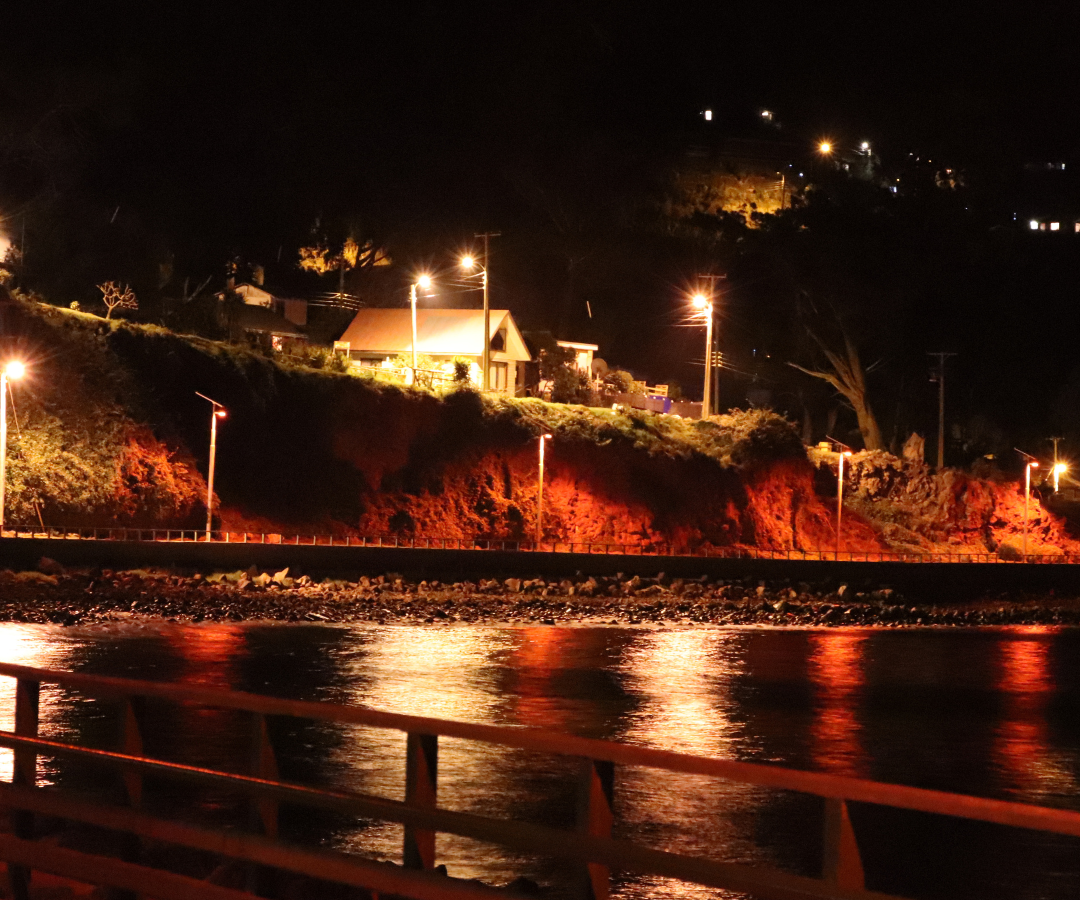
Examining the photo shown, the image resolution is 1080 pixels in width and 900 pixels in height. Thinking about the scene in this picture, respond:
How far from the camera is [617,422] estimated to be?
60.8 meters

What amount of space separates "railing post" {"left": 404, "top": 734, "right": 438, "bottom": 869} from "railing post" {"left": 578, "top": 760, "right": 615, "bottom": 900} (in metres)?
0.75

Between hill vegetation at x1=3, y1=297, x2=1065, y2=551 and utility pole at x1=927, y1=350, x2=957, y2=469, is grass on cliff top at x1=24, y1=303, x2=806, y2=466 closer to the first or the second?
hill vegetation at x1=3, y1=297, x2=1065, y2=551

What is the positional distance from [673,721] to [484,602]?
19.5m

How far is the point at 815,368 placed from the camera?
75.0 m

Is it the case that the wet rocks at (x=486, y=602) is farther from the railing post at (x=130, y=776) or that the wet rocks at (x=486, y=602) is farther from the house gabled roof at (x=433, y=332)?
the railing post at (x=130, y=776)

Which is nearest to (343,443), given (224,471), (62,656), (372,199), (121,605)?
(224,471)

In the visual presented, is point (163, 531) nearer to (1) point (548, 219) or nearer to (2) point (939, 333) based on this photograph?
(2) point (939, 333)

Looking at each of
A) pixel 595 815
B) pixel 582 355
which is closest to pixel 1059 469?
pixel 582 355

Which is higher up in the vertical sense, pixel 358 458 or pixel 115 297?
pixel 115 297

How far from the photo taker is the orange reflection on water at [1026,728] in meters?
20.0

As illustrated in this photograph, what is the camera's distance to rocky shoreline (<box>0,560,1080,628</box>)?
3719 centimetres

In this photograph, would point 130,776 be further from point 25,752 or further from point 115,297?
point 115,297

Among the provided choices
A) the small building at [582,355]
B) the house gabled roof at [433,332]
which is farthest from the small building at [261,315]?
the small building at [582,355]

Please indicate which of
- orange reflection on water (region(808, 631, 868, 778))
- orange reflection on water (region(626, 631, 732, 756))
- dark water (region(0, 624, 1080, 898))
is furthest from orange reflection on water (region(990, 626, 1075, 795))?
orange reflection on water (region(626, 631, 732, 756))
